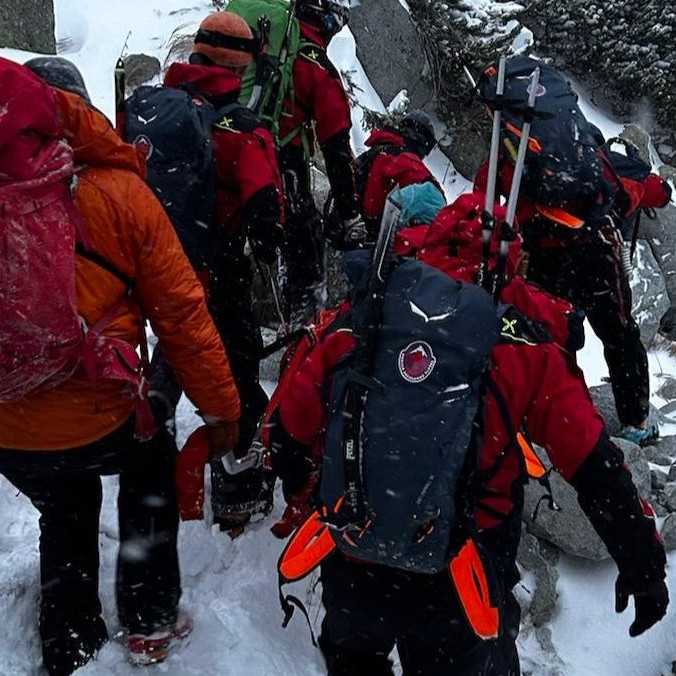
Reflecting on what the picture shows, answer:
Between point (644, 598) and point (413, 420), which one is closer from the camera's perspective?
point (413, 420)

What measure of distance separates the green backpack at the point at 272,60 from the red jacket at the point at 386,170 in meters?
0.52

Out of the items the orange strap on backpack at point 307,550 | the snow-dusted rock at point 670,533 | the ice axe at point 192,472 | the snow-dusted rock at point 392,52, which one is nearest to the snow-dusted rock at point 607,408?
the snow-dusted rock at point 670,533

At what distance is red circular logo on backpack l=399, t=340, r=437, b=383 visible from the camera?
5.62 ft

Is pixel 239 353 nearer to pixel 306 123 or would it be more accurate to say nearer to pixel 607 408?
pixel 306 123

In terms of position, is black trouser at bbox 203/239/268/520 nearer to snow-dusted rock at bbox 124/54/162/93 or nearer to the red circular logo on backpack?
the red circular logo on backpack

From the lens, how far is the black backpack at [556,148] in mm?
3248

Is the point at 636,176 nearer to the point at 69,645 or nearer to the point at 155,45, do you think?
the point at 69,645

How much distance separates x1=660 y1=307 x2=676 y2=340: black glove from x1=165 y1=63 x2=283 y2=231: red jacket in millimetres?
6149

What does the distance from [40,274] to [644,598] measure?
5.57ft

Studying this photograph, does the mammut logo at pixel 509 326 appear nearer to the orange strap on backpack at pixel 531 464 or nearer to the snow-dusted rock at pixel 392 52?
the orange strap on backpack at pixel 531 464

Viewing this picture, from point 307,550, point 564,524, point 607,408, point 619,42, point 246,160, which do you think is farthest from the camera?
point 619,42

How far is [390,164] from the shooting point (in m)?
3.70

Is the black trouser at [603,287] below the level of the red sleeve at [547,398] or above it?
below

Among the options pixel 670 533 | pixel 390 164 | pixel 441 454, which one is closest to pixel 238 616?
pixel 441 454
